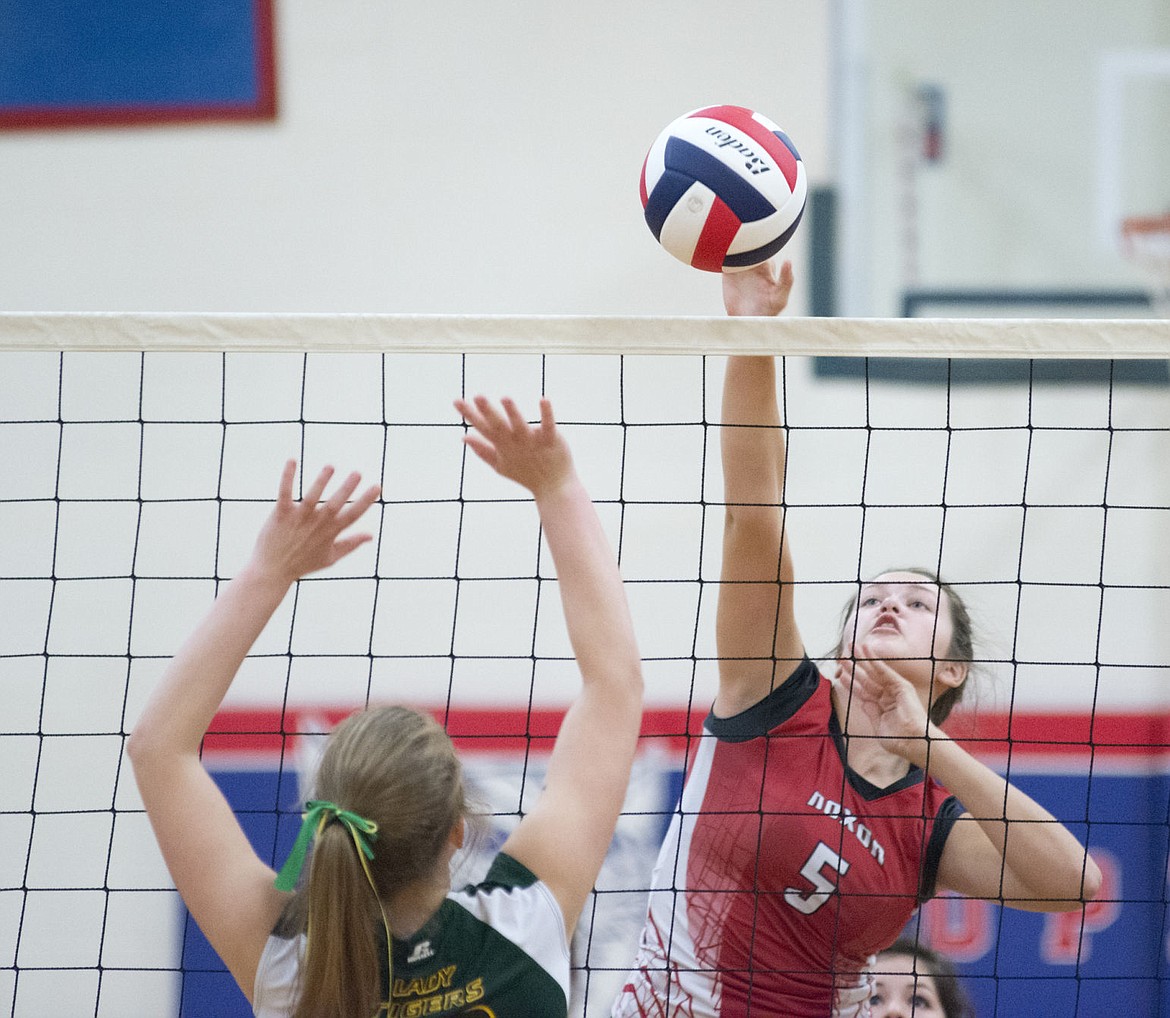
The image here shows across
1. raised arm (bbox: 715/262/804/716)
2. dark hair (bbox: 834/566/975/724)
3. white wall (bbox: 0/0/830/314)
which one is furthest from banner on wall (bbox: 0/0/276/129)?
dark hair (bbox: 834/566/975/724)

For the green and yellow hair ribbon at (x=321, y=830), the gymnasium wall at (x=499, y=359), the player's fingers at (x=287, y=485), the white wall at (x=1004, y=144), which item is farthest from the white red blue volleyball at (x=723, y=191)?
the white wall at (x=1004, y=144)

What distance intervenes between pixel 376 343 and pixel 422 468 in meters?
2.79

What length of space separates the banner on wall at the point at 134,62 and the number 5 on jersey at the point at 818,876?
152 inches

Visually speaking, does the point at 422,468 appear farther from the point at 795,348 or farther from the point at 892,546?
the point at 795,348

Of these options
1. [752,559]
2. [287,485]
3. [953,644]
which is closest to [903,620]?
[953,644]

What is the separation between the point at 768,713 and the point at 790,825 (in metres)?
0.18

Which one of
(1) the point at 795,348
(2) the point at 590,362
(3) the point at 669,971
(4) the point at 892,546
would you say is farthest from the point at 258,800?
(1) the point at 795,348

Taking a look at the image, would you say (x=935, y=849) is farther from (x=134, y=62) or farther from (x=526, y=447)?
(x=134, y=62)

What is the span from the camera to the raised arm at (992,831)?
1938 mm

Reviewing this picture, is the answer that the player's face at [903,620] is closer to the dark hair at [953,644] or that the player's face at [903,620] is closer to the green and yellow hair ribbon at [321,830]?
the dark hair at [953,644]

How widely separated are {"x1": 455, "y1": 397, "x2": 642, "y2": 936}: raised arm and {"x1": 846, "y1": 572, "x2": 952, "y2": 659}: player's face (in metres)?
0.65

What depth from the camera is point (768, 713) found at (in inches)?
78.7

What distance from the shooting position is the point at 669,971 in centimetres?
196

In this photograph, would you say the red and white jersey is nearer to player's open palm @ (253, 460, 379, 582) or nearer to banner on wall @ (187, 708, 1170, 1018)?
player's open palm @ (253, 460, 379, 582)
